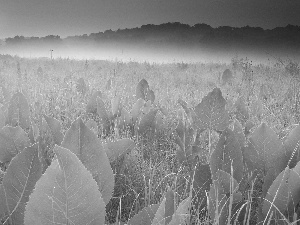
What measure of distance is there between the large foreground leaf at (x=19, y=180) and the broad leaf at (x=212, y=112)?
868mm

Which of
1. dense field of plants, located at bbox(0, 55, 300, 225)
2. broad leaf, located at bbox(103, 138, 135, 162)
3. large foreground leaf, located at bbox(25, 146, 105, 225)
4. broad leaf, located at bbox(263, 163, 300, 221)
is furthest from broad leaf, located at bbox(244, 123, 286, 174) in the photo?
large foreground leaf, located at bbox(25, 146, 105, 225)

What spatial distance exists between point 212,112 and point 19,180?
37.2 inches

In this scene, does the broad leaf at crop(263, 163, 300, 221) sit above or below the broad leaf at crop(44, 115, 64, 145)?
below

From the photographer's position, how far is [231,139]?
1166 millimetres

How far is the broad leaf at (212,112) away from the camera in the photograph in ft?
5.12

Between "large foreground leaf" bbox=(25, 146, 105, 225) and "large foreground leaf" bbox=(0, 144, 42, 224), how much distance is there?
0.50 feet

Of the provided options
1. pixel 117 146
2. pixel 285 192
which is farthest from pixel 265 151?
pixel 117 146

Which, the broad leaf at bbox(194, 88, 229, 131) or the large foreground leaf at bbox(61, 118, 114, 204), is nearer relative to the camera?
the large foreground leaf at bbox(61, 118, 114, 204)

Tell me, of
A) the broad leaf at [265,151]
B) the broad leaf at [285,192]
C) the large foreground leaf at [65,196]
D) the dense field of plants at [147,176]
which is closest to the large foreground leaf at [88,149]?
the dense field of plants at [147,176]

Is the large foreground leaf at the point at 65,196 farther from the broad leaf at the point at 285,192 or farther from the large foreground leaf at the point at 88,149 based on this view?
the broad leaf at the point at 285,192

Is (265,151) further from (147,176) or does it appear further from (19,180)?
(19,180)

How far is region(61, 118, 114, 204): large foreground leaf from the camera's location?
90 cm

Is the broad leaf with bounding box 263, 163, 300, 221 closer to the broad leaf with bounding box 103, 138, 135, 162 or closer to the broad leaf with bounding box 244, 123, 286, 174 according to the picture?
the broad leaf with bounding box 244, 123, 286, 174

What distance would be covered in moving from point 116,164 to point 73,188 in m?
1.07
